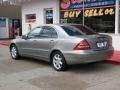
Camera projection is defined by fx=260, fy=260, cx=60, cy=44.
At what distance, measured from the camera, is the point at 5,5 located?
25000 mm

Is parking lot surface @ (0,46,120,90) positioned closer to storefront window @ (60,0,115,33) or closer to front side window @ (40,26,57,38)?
front side window @ (40,26,57,38)

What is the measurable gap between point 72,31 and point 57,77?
5.69 feet

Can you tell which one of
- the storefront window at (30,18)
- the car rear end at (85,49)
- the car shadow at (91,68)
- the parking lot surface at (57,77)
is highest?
the storefront window at (30,18)

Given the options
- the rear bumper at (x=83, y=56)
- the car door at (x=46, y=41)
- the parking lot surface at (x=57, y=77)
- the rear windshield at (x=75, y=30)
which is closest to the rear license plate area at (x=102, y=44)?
the rear bumper at (x=83, y=56)

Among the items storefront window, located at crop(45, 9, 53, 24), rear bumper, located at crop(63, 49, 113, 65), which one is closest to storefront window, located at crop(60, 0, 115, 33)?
storefront window, located at crop(45, 9, 53, 24)

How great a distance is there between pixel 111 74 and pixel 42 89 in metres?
2.45

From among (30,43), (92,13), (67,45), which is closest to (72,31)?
(67,45)

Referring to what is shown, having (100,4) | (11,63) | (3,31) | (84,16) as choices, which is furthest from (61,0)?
(3,31)

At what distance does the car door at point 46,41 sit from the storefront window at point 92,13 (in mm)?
4359

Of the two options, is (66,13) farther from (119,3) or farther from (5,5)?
(5,5)

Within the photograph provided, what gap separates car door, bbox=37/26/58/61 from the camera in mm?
8664

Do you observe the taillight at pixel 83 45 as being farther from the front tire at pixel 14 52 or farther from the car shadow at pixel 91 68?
the front tire at pixel 14 52

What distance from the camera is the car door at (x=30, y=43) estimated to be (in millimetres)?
9500

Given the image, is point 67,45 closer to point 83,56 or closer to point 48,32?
point 83,56
